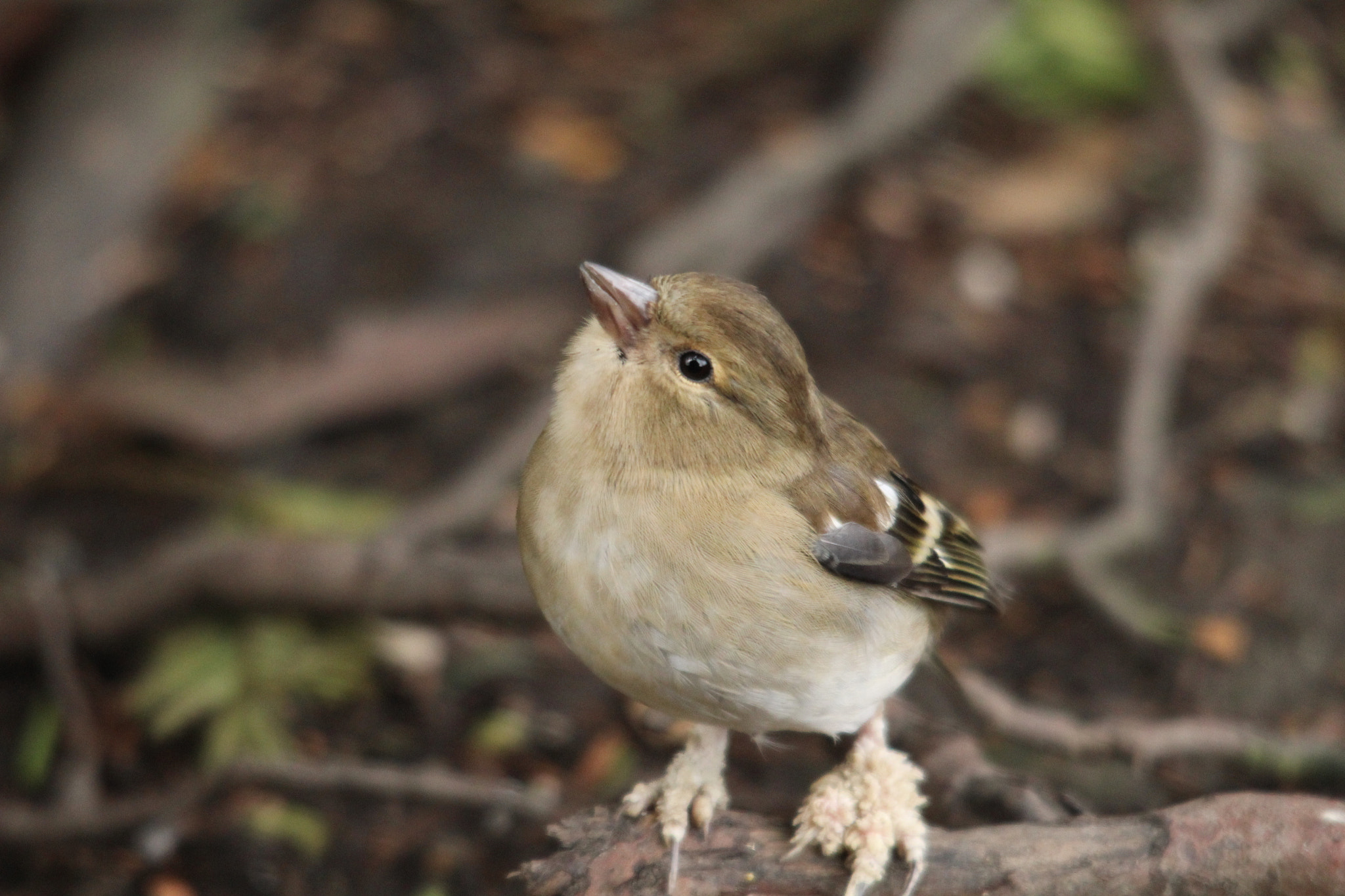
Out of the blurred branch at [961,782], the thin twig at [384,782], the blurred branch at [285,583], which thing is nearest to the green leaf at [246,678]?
the blurred branch at [285,583]

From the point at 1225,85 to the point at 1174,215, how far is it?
40.2 inches

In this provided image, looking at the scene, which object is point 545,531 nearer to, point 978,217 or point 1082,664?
point 1082,664

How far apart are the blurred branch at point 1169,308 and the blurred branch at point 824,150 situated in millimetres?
1096

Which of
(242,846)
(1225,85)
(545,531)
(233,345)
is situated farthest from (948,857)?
(1225,85)

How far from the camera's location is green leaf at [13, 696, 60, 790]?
488cm

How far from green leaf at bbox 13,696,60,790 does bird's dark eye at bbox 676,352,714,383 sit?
124 inches

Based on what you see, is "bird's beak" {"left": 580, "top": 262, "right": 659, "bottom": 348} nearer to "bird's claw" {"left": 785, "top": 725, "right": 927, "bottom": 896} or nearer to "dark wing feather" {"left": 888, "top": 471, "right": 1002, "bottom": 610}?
"dark wing feather" {"left": 888, "top": 471, "right": 1002, "bottom": 610}

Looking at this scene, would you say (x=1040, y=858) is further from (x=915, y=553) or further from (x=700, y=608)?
(x=700, y=608)

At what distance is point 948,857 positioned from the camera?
3.02 metres

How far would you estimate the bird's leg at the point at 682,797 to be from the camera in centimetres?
301

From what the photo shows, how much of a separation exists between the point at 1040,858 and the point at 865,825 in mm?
366

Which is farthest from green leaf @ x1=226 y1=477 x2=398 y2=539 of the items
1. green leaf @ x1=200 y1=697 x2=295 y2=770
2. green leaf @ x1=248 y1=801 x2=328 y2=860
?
green leaf @ x1=248 y1=801 x2=328 y2=860

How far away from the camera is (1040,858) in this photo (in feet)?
9.67

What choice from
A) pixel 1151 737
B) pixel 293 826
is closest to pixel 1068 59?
pixel 1151 737
